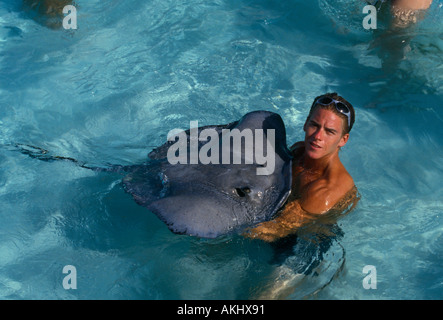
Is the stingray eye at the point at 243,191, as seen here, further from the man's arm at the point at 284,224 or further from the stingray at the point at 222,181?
the man's arm at the point at 284,224

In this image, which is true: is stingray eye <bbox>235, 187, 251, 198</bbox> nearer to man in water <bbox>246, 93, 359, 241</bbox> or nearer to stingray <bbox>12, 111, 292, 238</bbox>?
stingray <bbox>12, 111, 292, 238</bbox>

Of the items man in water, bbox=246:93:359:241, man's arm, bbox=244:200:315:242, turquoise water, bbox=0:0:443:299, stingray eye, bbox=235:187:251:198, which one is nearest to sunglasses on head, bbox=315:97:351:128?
man in water, bbox=246:93:359:241

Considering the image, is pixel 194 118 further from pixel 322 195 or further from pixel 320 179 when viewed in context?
pixel 322 195

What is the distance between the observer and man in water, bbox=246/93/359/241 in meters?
4.34

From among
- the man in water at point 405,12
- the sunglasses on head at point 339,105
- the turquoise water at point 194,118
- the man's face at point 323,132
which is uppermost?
the man in water at point 405,12

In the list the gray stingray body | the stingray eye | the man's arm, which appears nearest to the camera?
the gray stingray body

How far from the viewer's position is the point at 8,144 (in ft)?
20.5

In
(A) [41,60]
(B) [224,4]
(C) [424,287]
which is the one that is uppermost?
(B) [224,4]

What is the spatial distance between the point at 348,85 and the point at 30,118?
489 centimetres

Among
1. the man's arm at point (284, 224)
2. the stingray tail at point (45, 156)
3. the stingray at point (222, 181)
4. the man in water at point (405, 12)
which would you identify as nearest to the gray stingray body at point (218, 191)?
the stingray at point (222, 181)

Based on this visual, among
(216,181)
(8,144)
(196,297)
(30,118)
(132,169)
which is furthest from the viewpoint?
(30,118)

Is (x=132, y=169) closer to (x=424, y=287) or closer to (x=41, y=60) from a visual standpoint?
(x=424, y=287)

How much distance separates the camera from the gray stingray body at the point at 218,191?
3.83 meters

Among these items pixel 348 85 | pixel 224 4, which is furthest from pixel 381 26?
pixel 224 4
